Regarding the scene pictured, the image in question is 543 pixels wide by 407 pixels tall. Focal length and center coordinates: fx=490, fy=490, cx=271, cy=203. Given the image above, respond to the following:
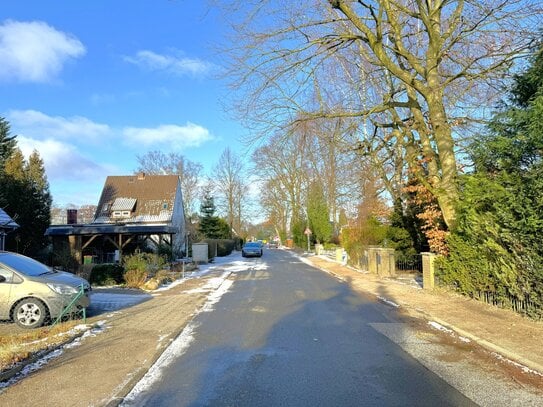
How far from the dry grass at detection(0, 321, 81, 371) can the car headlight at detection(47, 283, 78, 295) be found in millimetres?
628

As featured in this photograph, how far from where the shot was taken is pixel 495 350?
757 cm

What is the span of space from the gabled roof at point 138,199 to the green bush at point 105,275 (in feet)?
85.0

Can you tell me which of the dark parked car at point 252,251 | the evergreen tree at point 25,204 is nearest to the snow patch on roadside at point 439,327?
the evergreen tree at point 25,204

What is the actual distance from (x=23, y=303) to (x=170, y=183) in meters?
39.5

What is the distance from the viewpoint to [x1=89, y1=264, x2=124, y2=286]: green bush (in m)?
18.0

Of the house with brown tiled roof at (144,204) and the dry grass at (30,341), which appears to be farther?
the house with brown tiled roof at (144,204)

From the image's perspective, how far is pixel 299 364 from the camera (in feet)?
22.3

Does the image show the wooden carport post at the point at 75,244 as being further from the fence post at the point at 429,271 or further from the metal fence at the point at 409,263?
the fence post at the point at 429,271

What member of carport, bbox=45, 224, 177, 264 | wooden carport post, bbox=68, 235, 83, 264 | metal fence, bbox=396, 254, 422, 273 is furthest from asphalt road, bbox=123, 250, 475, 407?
wooden carport post, bbox=68, 235, 83, 264

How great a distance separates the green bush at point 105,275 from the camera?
59.1ft

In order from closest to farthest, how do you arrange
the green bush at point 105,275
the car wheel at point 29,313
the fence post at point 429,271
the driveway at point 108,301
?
the car wheel at point 29,313
the driveway at point 108,301
the fence post at point 429,271
the green bush at point 105,275

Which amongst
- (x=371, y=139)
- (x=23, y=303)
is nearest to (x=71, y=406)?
(x=23, y=303)

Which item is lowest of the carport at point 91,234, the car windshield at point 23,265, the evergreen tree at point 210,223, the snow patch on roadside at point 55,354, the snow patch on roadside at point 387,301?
the snow patch on roadside at point 387,301

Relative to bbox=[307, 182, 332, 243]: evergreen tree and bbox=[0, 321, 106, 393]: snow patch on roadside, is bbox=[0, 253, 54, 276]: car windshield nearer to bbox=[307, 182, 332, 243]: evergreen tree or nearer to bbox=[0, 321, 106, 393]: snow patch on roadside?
bbox=[0, 321, 106, 393]: snow patch on roadside
